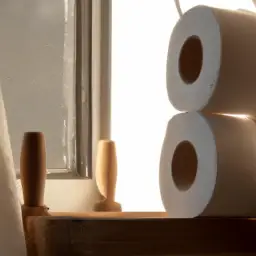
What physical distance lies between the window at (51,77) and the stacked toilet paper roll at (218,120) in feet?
0.65

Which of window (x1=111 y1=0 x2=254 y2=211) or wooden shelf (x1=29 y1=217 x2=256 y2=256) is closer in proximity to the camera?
wooden shelf (x1=29 y1=217 x2=256 y2=256)

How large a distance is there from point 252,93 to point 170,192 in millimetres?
136

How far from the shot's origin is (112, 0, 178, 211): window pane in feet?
2.85

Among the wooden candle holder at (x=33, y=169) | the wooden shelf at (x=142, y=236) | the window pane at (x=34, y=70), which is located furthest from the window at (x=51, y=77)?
the wooden shelf at (x=142, y=236)

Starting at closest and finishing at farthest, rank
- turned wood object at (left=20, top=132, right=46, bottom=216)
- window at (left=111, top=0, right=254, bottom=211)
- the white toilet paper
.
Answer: the white toilet paper < turned wood object at (left=20, top=132, right=46, bottom=216) < window at (left=111, top=0, right=254, bottom=211)

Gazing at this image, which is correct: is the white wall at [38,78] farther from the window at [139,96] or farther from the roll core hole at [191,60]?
the roll core hole at [191,60]

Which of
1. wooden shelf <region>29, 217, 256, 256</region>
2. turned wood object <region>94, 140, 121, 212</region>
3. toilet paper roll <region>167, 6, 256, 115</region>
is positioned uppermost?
toilet paper roll <region>167, 6, 256, 115</region>

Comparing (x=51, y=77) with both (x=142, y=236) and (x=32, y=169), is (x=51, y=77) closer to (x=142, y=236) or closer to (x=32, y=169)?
(x=32, y=169)

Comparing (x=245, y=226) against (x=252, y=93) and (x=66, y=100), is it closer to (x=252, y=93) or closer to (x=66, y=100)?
(x=252, y=93)

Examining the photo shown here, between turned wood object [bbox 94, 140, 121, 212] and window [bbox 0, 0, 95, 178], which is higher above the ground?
window [bbox 0, 0, 95, 178]

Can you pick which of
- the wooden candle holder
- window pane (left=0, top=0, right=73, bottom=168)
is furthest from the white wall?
the wooden candle holder

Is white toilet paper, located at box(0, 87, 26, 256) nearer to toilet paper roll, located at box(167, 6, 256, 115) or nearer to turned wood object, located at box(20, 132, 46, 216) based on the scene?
turned wood object, located at box(20, 132, 46, 216)

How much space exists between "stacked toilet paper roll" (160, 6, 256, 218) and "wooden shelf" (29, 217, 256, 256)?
22 millimetres

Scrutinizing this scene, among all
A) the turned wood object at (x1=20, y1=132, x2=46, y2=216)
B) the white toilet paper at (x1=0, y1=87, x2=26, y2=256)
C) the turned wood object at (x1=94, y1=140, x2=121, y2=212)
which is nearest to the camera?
the white toilet paper at (x1=0, y1=87, x2=26, y2=256)
